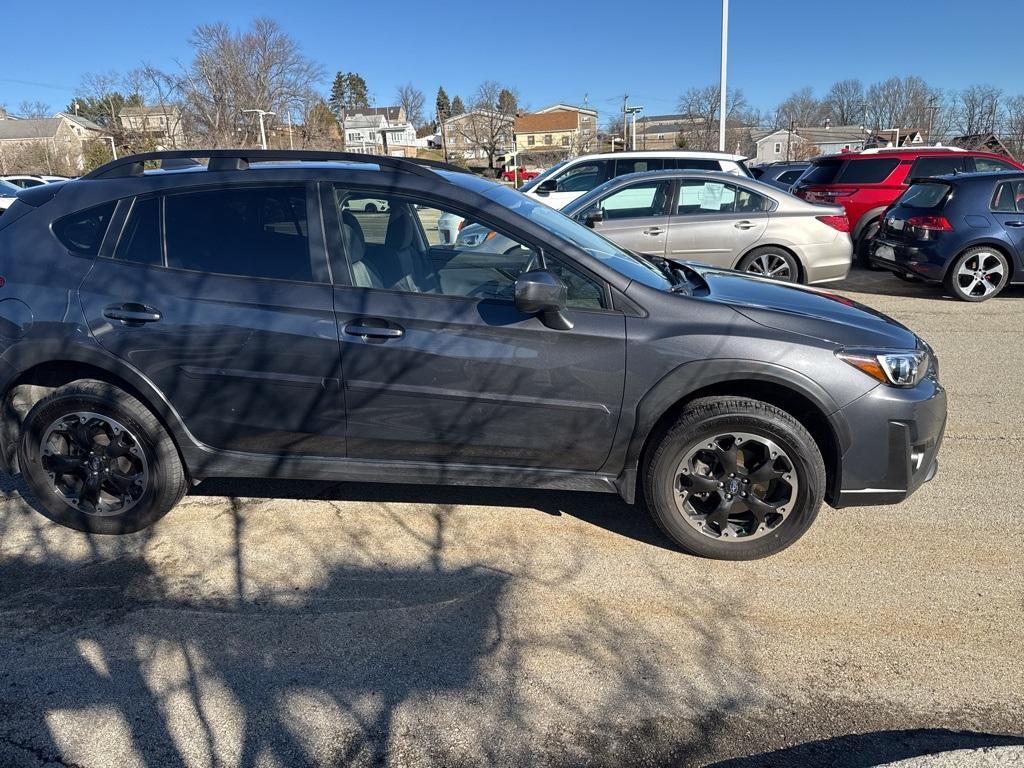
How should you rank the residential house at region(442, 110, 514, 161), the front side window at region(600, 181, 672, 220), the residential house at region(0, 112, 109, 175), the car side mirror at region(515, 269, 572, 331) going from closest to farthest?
the car side mirror at region(515, 269, 572, 331)
the front side window at region(600, 181, 672, 220)
the residential house at region(0, 112, 109, 175)
the residential house at region(442, 110, 514, 161)

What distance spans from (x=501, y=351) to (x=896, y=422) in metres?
1.80

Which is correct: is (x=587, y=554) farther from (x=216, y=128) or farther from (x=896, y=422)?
(x=216, y=128)

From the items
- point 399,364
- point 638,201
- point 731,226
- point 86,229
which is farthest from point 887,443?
point 638,201

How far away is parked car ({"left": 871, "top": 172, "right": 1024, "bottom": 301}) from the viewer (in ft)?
30.7

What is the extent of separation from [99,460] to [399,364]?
166 cm

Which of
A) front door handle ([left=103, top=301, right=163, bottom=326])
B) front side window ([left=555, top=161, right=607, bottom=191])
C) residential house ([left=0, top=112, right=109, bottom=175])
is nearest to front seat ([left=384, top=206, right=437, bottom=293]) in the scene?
front door handle ([left=103, top=301, right=163, bottom=326])

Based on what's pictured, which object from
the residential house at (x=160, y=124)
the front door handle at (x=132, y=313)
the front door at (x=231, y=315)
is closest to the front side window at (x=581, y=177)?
the front door at (x=231, y=315)

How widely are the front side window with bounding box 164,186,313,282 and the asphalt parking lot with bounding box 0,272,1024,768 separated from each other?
1347 mm

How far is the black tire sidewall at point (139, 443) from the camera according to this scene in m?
3.69

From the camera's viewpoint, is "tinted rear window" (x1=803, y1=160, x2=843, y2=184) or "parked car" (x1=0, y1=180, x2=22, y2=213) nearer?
"tinted rear window" (x1=803, y1=160, x2=843, y2=184)

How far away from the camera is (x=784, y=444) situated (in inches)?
135

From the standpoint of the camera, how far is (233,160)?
3848 millimetres

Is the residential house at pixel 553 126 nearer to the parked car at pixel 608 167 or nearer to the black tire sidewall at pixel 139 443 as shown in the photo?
the parked car at pixel 608 167

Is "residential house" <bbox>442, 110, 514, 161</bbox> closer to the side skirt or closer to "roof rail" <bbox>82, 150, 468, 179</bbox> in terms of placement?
"roof rail" <bbox>82, 150, 468, 179</bbox>
